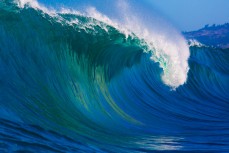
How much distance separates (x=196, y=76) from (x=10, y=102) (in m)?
10.3

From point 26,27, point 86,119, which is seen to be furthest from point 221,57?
point 86,119

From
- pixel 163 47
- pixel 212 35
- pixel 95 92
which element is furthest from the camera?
pixel 212 35

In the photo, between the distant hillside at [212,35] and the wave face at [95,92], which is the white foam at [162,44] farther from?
the distant hillside at [212,35]

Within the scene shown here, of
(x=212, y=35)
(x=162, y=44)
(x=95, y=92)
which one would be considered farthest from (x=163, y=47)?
(x=212, y=35)

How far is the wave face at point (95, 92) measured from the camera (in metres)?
6.29

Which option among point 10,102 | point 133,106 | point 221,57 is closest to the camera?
point 10,102

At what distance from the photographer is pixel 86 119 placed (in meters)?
7.93

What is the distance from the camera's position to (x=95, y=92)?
32.5 feet

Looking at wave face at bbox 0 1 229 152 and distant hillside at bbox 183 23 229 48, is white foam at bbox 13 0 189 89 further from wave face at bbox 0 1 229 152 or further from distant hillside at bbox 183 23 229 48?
distant hillside at bbox 183 23 229 48

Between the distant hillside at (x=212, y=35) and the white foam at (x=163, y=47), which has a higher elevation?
the distant hillside at (x=212, y=35)

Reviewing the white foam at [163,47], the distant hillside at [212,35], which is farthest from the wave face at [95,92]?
the distant hillside at [212,35]

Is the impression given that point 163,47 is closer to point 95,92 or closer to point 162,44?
point 162,44

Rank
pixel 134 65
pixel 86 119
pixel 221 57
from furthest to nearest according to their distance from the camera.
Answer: pixel 221 57 → pixel 134 65 → pixel 86 119

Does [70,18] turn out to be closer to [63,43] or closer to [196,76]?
[63,43]
